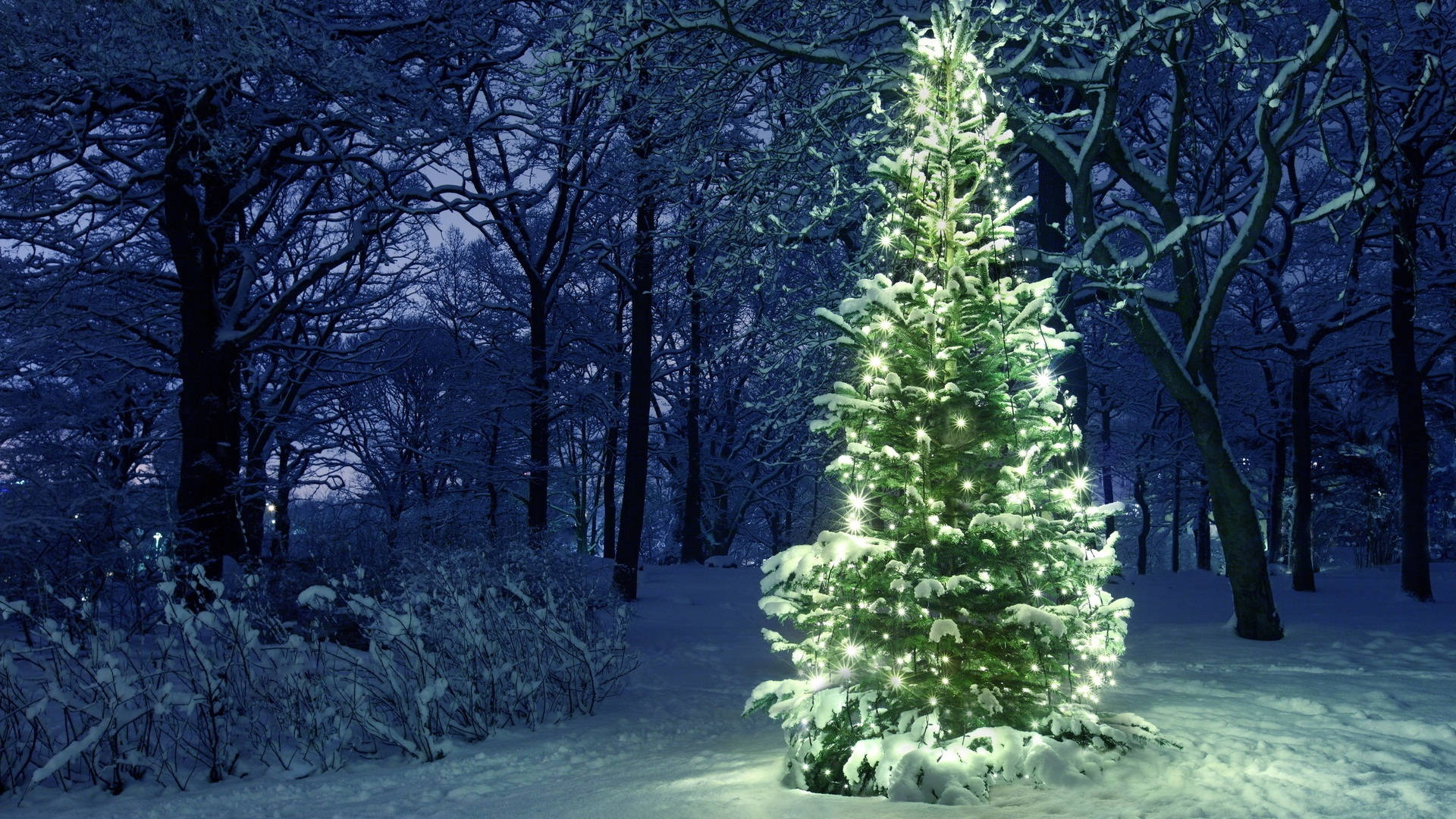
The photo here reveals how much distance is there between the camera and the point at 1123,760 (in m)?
4.26

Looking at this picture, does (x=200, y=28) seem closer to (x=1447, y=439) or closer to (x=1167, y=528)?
(x=1447, y=439)

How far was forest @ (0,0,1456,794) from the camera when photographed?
632cm

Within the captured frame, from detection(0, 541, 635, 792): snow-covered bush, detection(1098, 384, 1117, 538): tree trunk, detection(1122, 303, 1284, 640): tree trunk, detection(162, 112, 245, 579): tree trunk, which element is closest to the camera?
detection(0, 541, 635, 792): snow-covered bush

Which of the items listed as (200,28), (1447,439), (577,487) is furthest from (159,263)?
(1447,439)

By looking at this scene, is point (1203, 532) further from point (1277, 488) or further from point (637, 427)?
point (637, 427)

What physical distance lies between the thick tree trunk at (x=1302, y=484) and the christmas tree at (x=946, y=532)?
12.4 m

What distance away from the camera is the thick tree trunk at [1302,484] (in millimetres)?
14680

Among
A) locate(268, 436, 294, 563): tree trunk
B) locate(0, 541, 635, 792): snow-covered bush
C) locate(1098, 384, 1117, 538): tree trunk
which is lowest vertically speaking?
locate(0, 541, 635, 792): snow-covered bush

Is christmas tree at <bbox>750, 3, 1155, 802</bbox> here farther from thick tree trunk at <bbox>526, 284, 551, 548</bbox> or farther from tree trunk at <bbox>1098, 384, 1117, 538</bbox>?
tree trunk at <bbox>1098, 384, 1117, 538</bbox>

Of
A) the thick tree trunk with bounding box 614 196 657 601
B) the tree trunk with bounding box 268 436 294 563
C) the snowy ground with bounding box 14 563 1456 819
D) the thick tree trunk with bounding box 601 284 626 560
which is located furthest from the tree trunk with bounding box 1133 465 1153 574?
the tree trunk with bounding box 268 436 294 563

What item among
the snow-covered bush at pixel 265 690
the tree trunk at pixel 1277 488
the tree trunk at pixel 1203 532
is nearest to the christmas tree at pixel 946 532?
the snow-covered bush at pixel 265 690

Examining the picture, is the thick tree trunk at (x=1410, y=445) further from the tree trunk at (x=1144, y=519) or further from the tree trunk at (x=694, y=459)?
the tree trunk at (x=694, y=459)

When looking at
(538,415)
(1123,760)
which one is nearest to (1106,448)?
(538,415)

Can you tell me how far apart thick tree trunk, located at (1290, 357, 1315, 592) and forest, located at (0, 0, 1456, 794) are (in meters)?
0.07
